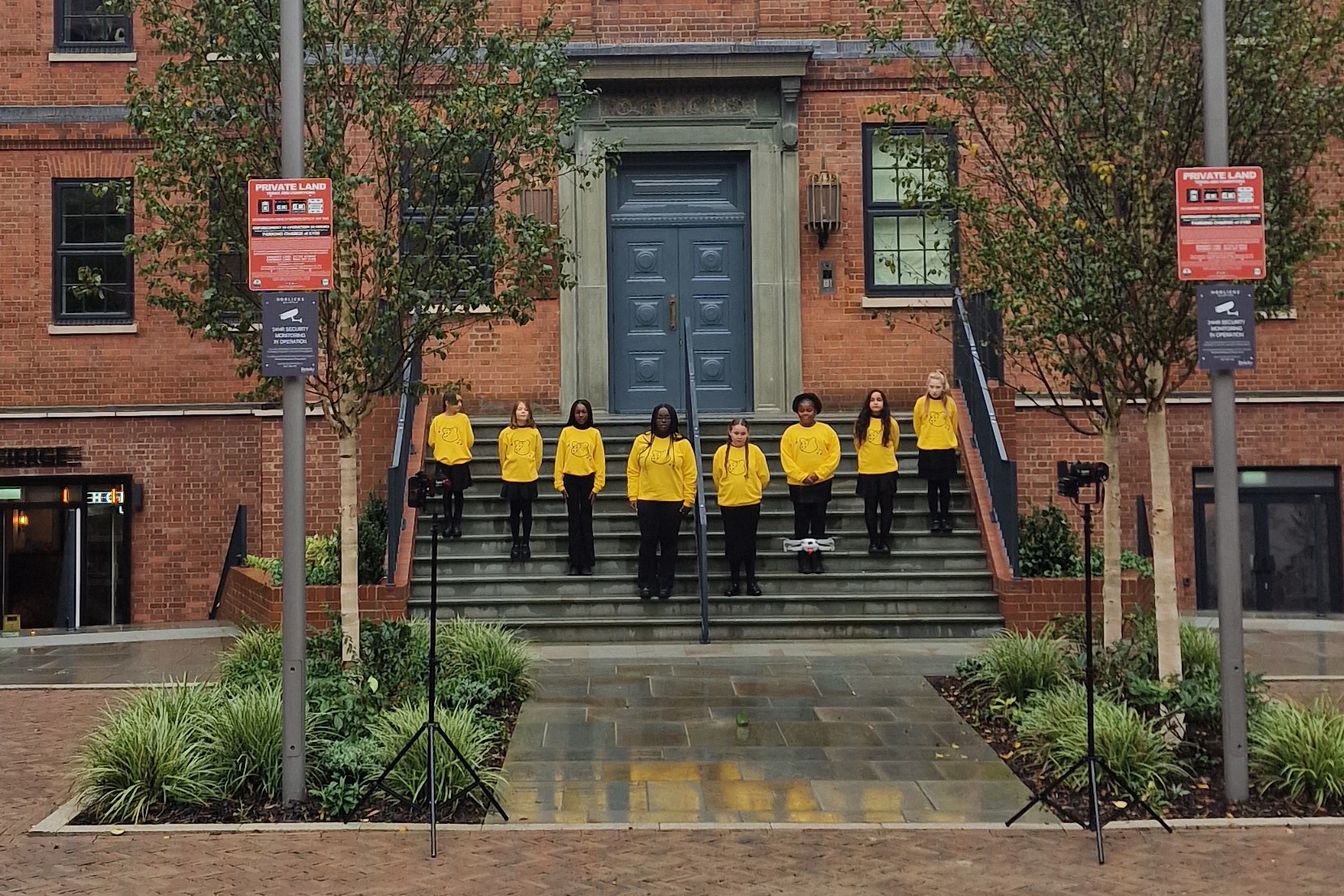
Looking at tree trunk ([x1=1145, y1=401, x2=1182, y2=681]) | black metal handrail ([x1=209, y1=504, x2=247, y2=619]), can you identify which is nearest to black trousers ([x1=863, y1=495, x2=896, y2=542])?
tree trunk ([x1=1145, y1=401, x2=1182, y2=681])

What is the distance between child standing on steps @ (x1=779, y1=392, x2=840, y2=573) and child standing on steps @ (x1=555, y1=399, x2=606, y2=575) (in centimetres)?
180

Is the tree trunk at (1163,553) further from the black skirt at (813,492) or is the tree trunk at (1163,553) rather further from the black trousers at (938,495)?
the black trousers at (938,495)

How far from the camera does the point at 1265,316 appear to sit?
870cm

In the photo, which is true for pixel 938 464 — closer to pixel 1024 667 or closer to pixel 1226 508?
pixel 1024 667

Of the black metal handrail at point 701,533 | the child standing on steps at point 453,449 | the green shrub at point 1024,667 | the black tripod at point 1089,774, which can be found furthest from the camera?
the child standing on steps at point 453,449

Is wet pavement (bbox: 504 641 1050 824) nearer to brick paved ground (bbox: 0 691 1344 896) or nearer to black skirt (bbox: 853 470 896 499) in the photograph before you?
brick paved ground (bbox: 0 691 1344 896)

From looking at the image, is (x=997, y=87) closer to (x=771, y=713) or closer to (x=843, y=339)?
(x=771, y=713)

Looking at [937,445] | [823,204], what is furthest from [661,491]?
[823,204]

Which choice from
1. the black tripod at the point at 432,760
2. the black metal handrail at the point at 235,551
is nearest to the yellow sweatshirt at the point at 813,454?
the black tripod at the point at 432,760

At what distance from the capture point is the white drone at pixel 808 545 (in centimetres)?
1295

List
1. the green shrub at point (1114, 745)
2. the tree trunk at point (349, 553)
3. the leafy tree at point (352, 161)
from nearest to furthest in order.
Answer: the green shrub at point (1114, 745), the leafy tree at point (352, 161), the tree trunk at point (349, 553)

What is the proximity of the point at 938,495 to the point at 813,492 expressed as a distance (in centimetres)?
139

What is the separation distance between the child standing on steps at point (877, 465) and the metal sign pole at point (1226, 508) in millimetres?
5793

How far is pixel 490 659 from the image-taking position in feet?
33.6
